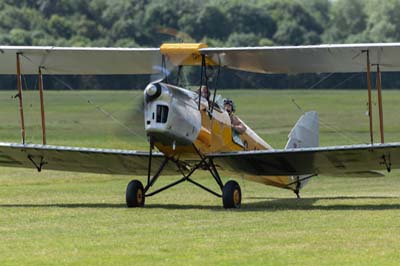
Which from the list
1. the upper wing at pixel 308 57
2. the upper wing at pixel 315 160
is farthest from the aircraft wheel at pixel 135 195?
the upper wing at pixel 308 57

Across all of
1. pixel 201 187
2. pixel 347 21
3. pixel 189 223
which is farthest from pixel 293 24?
pixel 189 223

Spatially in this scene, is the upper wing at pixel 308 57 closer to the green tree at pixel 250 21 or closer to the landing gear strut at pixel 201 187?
the landing gear strut at pixel 201 187

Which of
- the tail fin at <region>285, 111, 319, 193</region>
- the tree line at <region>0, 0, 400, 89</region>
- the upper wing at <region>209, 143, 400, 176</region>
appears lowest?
the upper wing at <region>209, 143, 400, 176</region>

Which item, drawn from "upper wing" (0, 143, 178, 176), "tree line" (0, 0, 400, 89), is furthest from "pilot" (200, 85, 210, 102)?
"tree line" (0, 0, 400, 89)

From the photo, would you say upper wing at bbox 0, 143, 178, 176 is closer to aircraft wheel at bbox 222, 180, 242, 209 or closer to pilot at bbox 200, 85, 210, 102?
pilot at bbox 200, 85, 210, 102

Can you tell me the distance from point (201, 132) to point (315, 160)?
1.78 metres

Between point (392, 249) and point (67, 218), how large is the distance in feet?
15.7

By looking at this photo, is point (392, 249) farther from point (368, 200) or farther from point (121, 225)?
point (368, 200)

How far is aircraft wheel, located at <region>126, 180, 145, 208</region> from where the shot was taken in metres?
16.7

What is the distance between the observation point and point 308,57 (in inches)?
704

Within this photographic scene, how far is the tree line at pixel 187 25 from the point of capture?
57.2 metres

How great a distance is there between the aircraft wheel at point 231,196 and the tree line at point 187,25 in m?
35.1

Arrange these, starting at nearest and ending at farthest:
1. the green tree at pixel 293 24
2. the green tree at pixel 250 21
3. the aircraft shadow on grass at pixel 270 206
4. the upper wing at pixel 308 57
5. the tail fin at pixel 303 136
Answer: the aircraft shadow on grass at pixel 270 206, the upper wing at pixel 308 57, the tail fin at pixel 303 136, the green tree at pixel 293 24, the green tree at pixel 250 21

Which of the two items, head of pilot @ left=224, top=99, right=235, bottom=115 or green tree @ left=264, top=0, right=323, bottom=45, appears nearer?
head of pilot @ left=224, top=99, right=235, bottom=115
